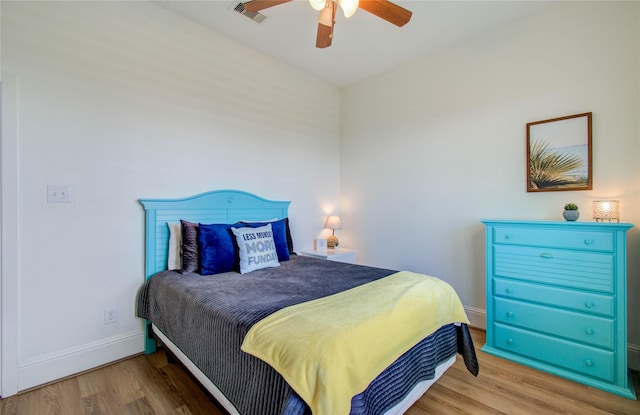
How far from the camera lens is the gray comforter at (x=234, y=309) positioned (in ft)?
4.11

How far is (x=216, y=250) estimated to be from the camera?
2373mm

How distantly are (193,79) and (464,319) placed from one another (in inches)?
117

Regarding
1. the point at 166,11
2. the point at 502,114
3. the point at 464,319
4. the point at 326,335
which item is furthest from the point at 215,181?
the point at 502,114

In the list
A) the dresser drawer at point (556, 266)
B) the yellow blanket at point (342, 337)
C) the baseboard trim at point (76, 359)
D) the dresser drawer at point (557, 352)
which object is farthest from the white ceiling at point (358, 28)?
the baseboard trim at point (76, 359)

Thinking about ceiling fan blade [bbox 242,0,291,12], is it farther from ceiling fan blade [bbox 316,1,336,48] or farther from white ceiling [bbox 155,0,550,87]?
white ceiling [bbox 155,0,550,87]

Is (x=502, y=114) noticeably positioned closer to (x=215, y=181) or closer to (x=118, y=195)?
(x=215, y=181)

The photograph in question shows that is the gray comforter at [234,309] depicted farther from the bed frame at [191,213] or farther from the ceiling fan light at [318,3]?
the ceiling fan light at [318,3]

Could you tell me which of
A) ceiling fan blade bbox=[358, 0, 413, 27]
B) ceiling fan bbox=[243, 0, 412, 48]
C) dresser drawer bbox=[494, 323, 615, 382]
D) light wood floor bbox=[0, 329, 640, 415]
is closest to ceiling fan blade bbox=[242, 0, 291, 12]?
ceiling fan bbox=[243, 0, 412, 48]

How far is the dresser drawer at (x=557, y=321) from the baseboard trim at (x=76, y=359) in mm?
2975

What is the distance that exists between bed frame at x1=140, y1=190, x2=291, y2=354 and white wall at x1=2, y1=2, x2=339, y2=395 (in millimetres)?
82

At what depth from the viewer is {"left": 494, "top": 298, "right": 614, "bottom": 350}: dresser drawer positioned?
195cm

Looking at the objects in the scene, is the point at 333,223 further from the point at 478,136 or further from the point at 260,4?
the point at 260,4

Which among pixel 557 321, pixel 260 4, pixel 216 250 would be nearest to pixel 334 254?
pixel 216 250

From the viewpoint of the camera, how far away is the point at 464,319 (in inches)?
76.3
